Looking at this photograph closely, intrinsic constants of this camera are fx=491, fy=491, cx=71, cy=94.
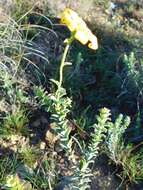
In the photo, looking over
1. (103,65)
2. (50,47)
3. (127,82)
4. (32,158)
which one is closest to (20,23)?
(50,47)

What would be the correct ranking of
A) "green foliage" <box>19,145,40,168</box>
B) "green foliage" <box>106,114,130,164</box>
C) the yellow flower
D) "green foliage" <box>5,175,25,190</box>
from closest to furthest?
1. "green foliage" <box>5,175,25,190</box>
2. the yellow flower
3. "green foliage" <box>106,114,130,164</box>
4. "green foliage" <box>19,145,40,168</box>

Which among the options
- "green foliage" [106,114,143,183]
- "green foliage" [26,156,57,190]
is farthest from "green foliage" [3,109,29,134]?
"green foliage" [106,114,143,183]

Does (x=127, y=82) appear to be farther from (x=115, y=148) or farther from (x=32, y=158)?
(x=32, y=158)

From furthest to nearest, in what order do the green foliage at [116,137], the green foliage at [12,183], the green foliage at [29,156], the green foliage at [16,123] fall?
the green foliage at [16,123], the green foliage at [29,156], the green foliage at [116,137], the green foliage at [12,183]

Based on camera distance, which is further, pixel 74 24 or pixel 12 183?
pixel 74 24

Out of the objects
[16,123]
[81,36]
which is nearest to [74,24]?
[81,36]

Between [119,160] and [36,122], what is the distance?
623mm

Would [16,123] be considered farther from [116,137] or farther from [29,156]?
[116,137]

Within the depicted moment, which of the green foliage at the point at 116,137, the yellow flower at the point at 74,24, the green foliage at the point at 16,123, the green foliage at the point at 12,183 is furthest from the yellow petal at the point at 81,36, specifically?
the green foliage at the point at 16,123

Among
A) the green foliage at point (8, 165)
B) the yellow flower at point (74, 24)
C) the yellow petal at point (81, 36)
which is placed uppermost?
the yellow flower at point (74, 24)

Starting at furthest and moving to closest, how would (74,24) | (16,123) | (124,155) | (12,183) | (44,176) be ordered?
(16,123), (124,155), (44,176), (74,24), (12,183)

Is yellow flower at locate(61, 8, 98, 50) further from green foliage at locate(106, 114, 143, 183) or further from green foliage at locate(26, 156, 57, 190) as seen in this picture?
green foliage at locate(26, 156, 57, 190)

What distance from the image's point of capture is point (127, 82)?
11.3 feet

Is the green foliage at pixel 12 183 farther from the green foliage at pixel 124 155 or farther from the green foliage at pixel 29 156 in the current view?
the green foliage at pixel 124 155
